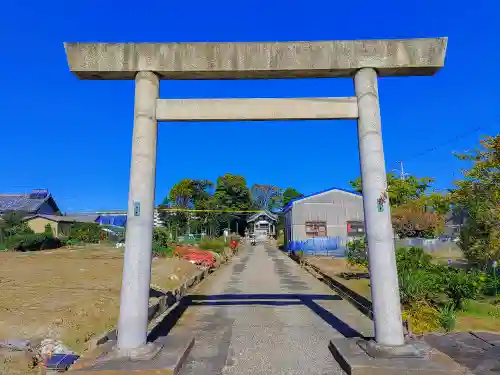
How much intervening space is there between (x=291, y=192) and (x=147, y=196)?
7863 centimetres

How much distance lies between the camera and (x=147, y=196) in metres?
5.33

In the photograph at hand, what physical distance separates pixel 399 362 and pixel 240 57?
462 cm

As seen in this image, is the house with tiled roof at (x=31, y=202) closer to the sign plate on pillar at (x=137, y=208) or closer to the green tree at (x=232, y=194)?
the green tree at (x=232, y=194)

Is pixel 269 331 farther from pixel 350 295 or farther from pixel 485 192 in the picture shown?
pixel 485 192

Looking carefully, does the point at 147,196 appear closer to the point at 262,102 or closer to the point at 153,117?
the point at 153,117

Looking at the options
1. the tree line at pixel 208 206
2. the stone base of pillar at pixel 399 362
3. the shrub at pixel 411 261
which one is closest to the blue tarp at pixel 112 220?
the tree line at pixel 208 206

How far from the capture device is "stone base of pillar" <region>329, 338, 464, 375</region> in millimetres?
4402

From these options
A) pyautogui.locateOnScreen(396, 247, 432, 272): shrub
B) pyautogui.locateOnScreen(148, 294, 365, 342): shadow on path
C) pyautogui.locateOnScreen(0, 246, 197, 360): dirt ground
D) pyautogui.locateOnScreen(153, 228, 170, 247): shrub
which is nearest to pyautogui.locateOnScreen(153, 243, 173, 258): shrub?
pyautogui.locateOnScreen(153, 228, 170, 247): shrub

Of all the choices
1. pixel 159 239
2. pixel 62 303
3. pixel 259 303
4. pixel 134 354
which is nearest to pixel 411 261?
pixel 259 303

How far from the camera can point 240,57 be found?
5645mm

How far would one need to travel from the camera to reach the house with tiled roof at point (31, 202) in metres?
45.3

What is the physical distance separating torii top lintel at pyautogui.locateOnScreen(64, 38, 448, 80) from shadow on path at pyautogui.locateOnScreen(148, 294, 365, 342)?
432 cm

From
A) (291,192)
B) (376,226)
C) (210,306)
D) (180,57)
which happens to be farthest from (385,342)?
(291,192)

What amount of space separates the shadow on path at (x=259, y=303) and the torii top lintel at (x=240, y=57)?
4.32 meters
